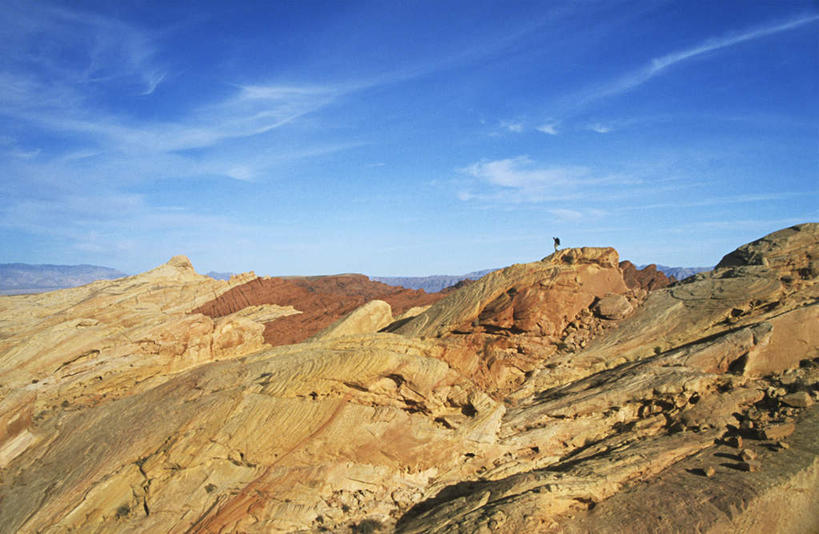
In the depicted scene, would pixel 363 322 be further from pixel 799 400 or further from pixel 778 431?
pixel 799 400

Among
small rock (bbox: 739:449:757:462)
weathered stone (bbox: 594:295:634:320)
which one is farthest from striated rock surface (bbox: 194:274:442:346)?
small rock (bbox: 739:449:757:462)

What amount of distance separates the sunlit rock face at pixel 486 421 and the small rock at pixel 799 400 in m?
0.05

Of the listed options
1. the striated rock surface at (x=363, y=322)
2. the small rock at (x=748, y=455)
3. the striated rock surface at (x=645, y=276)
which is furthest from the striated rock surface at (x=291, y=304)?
the striated rock surface at (x=645, y=276)

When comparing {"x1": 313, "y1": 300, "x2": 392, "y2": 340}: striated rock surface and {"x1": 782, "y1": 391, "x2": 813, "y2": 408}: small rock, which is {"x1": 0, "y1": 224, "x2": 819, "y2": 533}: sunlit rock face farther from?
{"x1": 313, "y1": 300, "x2": 392, "y2": 340}: striated rock surface

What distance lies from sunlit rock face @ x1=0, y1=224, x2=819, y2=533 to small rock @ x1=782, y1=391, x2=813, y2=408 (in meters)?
0.05

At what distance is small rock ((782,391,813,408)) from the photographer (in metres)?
10.5

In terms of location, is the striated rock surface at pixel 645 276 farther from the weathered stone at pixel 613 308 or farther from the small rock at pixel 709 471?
the small rock at pixel 709 471

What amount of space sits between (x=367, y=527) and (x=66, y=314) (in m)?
17.1

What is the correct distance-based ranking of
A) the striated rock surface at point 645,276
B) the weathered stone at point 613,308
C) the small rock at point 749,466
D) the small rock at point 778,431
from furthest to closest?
the striated rock surface at point 645,276
the weathered stone at point 613,308
the small rock at point 778,431
the small rock at point 749,466

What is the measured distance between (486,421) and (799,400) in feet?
21.8

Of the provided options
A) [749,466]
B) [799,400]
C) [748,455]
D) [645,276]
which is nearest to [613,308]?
[799,400]

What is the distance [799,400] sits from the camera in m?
10.5

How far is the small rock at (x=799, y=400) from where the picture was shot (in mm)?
10461

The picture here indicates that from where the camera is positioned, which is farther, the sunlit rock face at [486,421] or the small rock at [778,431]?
the small rock at [778,431]
